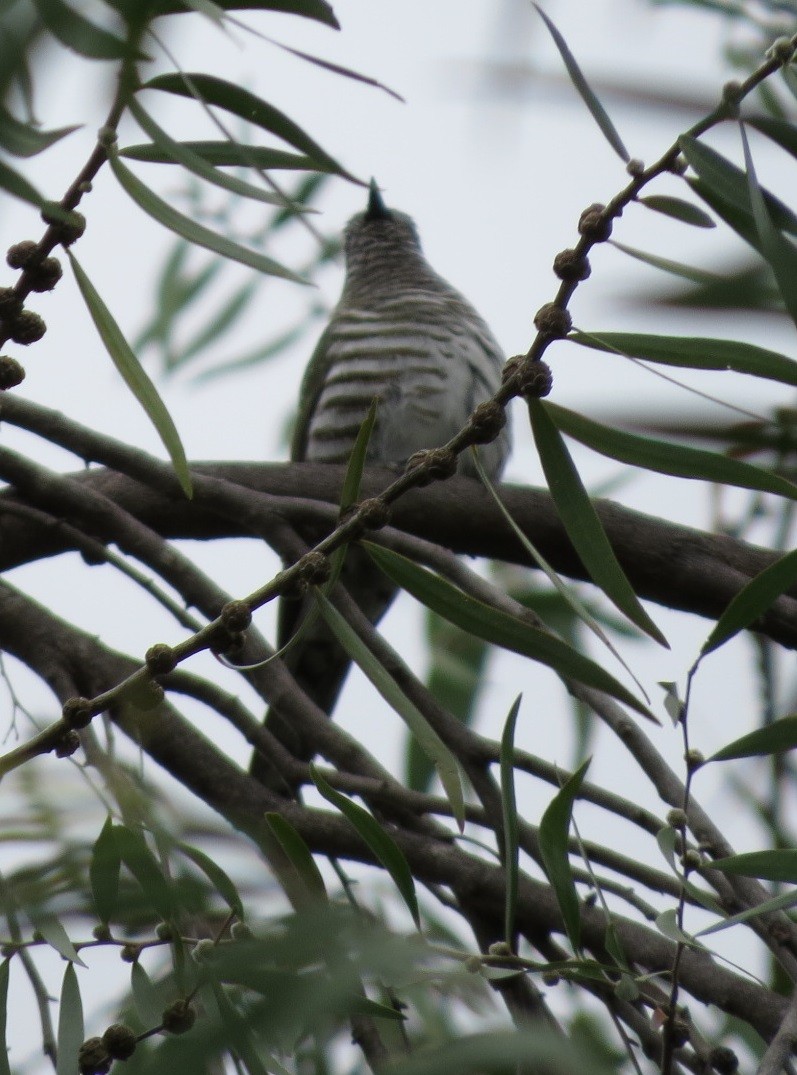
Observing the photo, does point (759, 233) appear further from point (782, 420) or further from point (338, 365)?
point (338, 365)

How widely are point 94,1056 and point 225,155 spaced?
675 millimetres

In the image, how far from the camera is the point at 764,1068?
101cm

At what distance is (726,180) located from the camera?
0.94m

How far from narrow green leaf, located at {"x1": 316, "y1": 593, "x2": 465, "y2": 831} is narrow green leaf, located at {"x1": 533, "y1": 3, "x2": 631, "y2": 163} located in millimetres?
388

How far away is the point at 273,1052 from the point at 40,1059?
49cm

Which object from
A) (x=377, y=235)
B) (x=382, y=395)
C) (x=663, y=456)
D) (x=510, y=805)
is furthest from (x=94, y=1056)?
(x=377, y=235)

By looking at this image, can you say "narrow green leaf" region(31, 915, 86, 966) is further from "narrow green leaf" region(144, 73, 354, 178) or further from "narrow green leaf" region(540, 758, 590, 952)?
"narrow green leaf" region(144, 73, 354, 178)

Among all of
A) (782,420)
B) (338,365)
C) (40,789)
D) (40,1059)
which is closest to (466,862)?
(40,1059)

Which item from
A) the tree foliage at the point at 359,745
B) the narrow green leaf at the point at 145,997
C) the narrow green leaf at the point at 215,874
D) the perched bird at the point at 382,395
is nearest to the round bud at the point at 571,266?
the tree foliage at the point at 359,745

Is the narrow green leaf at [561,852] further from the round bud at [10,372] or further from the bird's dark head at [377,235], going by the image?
the bird's dark head at [377,235]

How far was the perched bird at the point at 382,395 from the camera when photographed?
313 centimetres

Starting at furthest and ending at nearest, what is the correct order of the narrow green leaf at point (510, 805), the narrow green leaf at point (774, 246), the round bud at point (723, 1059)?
the round bud at point (723, 1059) < the narrow green leaf at point (510, 805) < the narrow green leaf at point (774, 246)

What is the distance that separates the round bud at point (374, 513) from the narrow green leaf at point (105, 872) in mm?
289

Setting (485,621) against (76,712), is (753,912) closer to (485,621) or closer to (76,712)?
(485,621)
